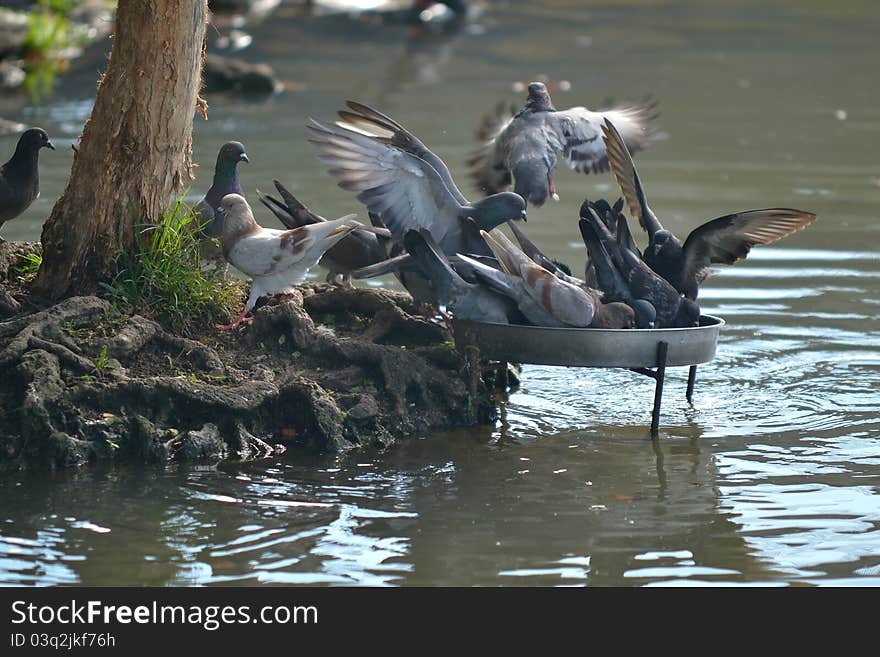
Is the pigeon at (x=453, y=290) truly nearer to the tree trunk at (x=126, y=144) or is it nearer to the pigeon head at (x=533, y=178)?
the pigeon head at (x=533, y=178)

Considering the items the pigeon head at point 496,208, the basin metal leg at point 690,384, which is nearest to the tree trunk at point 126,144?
the pigeon head at point 496,208

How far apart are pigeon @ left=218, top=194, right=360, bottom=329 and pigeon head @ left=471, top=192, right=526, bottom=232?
701 millimetres

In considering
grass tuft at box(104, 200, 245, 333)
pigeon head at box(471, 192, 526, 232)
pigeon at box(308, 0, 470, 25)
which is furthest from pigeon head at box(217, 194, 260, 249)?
pigeon at box(308, 0, 470, 25)

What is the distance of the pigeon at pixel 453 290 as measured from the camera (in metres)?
6.74

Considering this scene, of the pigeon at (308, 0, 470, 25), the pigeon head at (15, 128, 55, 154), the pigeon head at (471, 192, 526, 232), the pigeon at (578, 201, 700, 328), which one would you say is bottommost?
the pigeon at (578, 201, 700, 328)

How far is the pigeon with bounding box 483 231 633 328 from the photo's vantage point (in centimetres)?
671

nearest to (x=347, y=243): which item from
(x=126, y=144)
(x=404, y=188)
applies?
(x=404, y=188)

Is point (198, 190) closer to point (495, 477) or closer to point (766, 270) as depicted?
point (766, 270)

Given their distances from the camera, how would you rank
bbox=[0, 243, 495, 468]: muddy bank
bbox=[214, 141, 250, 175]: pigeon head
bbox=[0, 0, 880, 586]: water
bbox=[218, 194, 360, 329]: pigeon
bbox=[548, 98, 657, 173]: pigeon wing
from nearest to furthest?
bbox=[0, 0, 880, 586]: water < bbox=[0, 243, 495, 468]: muddy bank < bbox=[218, 194, 360, 329]: pigeon < bbox=[214, 141, 250, 175]: pigeon head < bbox=[548, 98, 657, 173]: pigeon wing

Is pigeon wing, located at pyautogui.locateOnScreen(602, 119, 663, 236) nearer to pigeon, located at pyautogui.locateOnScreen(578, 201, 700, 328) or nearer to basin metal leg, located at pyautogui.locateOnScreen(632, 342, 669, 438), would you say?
pigeon, located at pyautogui.locateOnScreen(578, 201, 700, 328)

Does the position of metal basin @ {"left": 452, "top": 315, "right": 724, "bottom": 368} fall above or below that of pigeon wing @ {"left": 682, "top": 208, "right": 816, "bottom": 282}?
below

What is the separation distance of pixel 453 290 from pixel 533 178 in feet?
4.29

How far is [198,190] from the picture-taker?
494 inches
